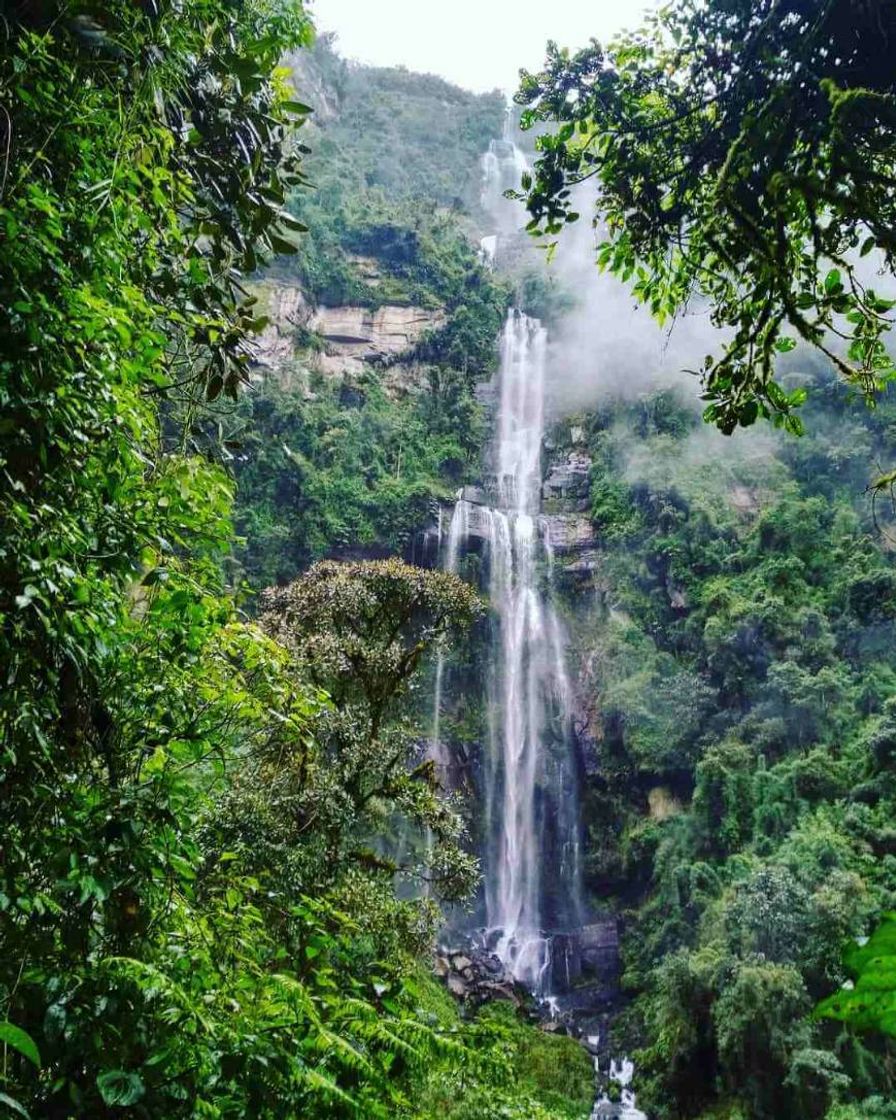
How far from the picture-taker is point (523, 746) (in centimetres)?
1476

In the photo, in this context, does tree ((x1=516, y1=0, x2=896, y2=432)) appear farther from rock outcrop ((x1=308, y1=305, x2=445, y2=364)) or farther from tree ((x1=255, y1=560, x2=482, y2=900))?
rock outcrop ((x1=308, y1=305, x2=445, y2=364))

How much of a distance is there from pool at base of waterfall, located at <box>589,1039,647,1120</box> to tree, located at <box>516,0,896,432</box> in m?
9.15

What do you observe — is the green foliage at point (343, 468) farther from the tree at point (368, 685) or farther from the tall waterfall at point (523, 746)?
the tree at point (368, 685)

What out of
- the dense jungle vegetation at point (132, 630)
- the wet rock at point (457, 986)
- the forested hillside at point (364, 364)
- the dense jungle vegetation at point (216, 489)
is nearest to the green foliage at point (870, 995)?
the dense jungle vegetation at point (216, 489)

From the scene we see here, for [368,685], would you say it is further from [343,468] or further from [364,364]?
[364,364]

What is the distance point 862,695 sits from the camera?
10961 millimetres

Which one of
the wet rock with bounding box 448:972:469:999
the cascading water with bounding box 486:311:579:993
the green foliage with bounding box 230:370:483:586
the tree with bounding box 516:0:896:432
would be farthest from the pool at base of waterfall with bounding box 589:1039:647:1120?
the green foliage with bounding box 230:370:483:586

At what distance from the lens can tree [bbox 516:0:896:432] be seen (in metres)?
1.54

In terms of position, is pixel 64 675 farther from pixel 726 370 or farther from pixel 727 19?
pixel 727 19

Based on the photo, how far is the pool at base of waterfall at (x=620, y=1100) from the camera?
798cm

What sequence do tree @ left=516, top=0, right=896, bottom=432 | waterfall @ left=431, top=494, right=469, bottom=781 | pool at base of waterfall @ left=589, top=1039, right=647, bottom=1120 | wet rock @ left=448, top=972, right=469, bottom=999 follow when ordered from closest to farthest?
tree @ left=516, top=0, right=896, bottom=432
pool at base of waterfall @ left=589, top=1039, right=647, bottom=1120
wet rock @ left=448, top=972, right=469, bottom=999
waterfall @ left=431, top=494, right=469, bottom=781

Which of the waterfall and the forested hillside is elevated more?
the forested hillside

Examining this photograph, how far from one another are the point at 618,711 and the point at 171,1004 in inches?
516

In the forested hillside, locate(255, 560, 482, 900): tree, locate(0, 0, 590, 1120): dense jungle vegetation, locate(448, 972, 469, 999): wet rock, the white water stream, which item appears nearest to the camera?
locate(0, 0, 590, 1120): dense jungle vegetation
